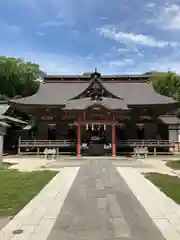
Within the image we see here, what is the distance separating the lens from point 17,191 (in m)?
9.54

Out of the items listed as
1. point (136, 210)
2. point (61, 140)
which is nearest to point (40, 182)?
point (136, 210)

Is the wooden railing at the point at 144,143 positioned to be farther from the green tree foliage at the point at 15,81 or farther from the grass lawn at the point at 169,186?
the green tree foliage at the point at 15,81

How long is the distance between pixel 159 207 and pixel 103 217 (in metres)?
1.81

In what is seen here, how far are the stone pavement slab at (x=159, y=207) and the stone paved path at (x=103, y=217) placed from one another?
176 mm

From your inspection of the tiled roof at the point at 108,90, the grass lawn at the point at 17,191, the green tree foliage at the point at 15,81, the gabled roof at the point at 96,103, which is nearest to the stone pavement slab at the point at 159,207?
the grass lawn at the point at 17,191

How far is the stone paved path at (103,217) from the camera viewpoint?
5320 millimetres

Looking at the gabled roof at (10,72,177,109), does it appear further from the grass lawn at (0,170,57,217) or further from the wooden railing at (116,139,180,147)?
the grass lawn at (0,170,57,217)

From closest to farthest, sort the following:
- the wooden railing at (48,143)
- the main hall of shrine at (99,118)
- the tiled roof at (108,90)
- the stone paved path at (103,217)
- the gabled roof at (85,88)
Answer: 1. the stone paved path at (103,217)
2. the main hall of shrine at (99,118)
3. the wooden railing at (48,143)
4. the gabled roof at (85,88)
5. the tiled roof at (108,90)

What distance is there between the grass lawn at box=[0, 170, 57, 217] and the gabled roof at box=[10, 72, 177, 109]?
1691 cm

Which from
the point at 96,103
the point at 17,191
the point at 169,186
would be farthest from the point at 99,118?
the point at 17,191

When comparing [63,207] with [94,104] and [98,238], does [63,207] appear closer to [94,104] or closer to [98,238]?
[98,238]

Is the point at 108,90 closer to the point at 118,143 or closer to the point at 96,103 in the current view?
the point at 96,103

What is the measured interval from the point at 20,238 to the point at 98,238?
1.41 m

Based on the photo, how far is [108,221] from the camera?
618 centimetres
